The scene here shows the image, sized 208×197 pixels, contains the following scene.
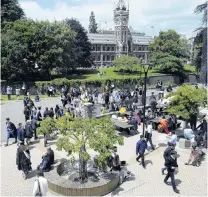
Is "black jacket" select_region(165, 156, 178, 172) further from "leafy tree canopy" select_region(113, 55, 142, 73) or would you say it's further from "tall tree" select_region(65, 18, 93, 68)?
"leafy tree canopy" select_region(113, 55, 142, 73)

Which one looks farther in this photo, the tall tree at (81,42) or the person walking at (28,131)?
the tall tree at (81,42)

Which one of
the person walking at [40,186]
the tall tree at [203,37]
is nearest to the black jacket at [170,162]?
the person walking at [40,186]

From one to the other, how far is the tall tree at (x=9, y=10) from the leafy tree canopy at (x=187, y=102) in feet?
126

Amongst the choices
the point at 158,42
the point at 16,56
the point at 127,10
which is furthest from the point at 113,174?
the point at 127,10

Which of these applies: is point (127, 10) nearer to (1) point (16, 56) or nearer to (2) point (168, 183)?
(1) point (16, 56)

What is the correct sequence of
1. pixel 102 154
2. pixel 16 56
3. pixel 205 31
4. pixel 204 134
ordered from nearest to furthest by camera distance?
1. pixel 102 154
2. pixel 204 134
3. pixel 205 31
4. pixel 16 56

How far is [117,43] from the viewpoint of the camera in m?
109

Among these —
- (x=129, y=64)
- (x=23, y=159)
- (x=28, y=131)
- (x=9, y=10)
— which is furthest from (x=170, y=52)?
(x=23, y=159)

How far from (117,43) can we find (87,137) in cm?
10066

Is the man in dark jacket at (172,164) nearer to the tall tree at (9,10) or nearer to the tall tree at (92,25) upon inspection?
the tall tree at (9,10)

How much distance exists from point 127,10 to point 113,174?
10905 centimetres

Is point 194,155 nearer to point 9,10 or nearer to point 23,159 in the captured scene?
point 23,159

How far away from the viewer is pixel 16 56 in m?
37.8

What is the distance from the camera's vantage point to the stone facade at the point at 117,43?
345 feet
